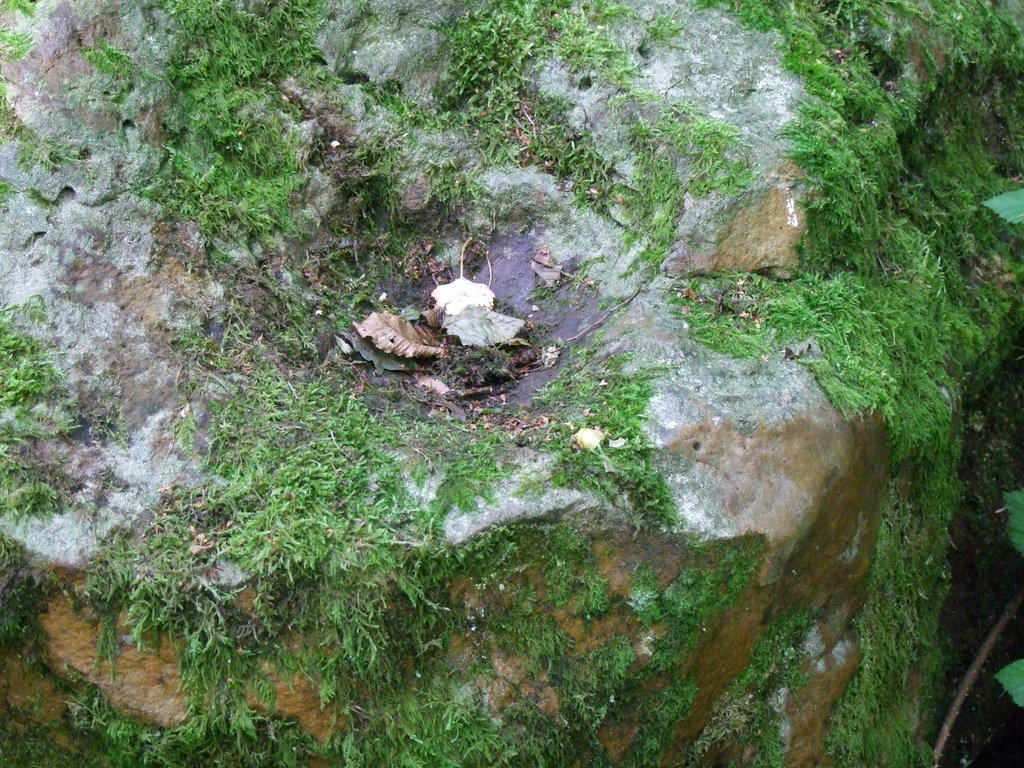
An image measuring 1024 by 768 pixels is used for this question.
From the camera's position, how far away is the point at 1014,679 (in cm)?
332

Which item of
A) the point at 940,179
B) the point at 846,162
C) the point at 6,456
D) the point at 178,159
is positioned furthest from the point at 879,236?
the point at 6,456

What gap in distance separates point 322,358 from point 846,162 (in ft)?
7.33

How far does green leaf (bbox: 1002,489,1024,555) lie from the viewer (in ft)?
12.1

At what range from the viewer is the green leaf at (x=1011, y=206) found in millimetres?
3482

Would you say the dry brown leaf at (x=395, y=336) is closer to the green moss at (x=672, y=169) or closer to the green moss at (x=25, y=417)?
the green moss at (x=672, y=169)

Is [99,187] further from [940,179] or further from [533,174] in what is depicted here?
[940,179]

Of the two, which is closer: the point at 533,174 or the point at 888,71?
the point at 533,174

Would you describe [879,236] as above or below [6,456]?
above

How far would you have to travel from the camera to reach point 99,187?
10.4 feet

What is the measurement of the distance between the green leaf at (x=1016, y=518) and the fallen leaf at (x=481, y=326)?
7.36ft

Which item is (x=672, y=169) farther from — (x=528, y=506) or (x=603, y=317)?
(x=528, y=506)

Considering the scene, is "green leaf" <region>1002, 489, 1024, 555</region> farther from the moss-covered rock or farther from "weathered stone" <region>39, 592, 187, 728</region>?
"weathered stone" <region>39, 592, 187, 728</region>

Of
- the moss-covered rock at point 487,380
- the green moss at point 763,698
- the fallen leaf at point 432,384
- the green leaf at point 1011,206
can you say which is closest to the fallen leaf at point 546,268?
the moss-covered rock at point 487,380

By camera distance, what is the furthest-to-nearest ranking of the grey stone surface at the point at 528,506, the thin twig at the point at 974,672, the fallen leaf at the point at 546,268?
the thin twig at the point at 974,672 < the fallen leaf at the point at 546,268 < the grey stone surface at the point at 528,506
